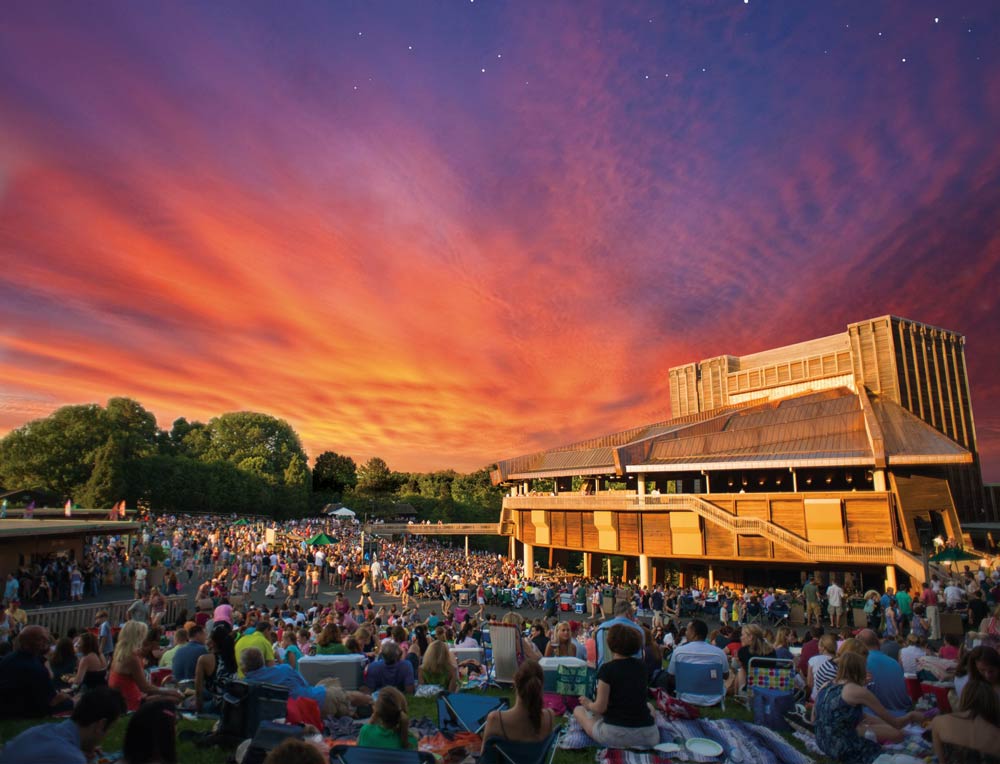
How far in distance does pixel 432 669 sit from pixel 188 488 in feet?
207

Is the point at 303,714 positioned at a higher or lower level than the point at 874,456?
lower

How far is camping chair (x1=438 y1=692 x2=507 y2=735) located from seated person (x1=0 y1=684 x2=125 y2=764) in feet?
10.2

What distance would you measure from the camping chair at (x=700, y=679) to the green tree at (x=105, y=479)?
2363 inches

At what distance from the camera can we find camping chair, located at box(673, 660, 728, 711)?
758cm

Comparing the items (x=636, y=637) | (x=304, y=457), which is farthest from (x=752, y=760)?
(x=304, y=457)

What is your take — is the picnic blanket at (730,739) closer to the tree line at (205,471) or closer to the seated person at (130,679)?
the seated person at (130,679)

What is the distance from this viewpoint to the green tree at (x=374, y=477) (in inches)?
3733

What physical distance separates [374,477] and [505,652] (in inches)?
3595

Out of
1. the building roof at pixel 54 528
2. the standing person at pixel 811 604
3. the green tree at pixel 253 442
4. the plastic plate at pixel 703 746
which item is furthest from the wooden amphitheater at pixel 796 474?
the green tree at pixel 253 442

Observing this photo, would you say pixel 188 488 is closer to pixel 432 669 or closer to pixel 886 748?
pixel 432 669

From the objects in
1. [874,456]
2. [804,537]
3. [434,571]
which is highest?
[874,456]

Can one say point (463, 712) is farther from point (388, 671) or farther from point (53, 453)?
point (53, 453)

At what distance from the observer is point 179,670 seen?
26.5 ft

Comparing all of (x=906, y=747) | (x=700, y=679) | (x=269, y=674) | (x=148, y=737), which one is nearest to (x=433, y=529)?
(x=700, y=679)
